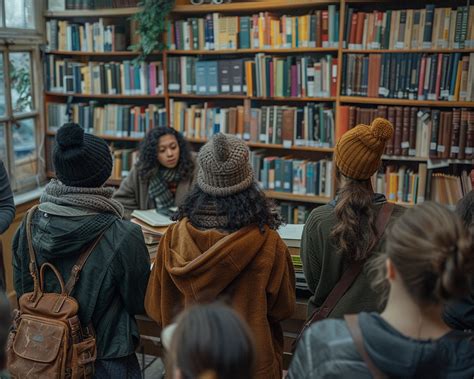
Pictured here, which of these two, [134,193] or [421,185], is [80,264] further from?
[421,185]

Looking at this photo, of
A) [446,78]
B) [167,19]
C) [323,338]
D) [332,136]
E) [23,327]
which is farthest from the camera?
[167,19]

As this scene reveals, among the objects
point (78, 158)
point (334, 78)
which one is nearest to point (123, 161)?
point (334, 78)

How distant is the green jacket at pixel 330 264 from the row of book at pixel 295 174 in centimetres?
224

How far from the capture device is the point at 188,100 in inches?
183

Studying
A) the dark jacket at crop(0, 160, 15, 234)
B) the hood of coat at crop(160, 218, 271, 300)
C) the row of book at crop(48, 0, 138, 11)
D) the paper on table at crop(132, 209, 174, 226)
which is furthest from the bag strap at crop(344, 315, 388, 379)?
the row of book at crop(48, 0, 138, 11)

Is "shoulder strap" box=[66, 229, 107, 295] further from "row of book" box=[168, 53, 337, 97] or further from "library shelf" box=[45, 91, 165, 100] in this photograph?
"library shelf" box=[45, 91, 165, 100]

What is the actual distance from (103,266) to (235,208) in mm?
445

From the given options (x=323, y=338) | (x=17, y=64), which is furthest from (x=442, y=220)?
(x=17, y=64)

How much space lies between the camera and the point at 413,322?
112 centimetres

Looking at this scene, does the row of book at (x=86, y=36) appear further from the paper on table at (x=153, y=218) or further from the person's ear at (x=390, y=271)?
the person's ear at (x=390, y=271)

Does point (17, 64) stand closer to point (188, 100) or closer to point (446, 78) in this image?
point (188, 100)

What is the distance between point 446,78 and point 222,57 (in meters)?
1.69

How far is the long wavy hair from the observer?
1732 mm

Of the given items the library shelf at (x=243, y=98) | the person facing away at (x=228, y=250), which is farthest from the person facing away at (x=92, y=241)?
the library shelf at (x=243, y=98)
